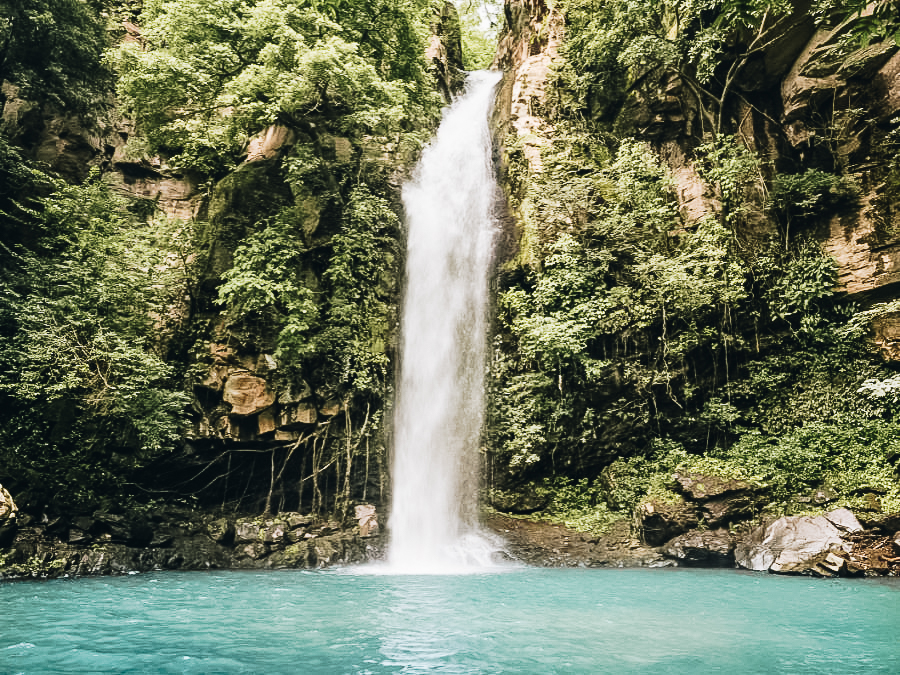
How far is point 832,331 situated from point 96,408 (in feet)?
48.5

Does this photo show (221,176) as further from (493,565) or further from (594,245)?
(493,565)

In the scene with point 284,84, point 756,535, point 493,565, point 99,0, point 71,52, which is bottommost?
point 493,565

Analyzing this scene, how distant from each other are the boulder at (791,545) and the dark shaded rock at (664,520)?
0.96 metres

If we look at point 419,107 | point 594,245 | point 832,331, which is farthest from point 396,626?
point 419,107

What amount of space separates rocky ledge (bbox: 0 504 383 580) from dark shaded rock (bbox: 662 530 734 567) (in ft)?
19.5

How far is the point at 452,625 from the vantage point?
21.1 ft

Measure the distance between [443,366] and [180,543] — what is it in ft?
21.5

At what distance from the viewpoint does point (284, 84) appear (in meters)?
12.4

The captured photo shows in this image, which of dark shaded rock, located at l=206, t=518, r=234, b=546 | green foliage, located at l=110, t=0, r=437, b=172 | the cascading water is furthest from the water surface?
green foliage, located at l=110, t=0, r=437, b=172

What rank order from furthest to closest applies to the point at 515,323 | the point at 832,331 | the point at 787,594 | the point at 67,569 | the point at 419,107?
1. the point at 419,107
2. the point at 515,323
3. the point at 832,331
4. the point at 67,569
5. the point at 787,594

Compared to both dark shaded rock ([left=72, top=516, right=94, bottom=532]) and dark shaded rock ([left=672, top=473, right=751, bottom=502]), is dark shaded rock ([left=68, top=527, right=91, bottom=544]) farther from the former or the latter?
dark shaded rock ([left=672, top=473, right=751, bottom=502])

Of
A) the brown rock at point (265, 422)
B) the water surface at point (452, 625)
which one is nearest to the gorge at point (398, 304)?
the brown rock at point (265, 422)

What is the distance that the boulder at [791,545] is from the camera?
976cm

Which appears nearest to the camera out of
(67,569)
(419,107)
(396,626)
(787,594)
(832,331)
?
(396,626)
